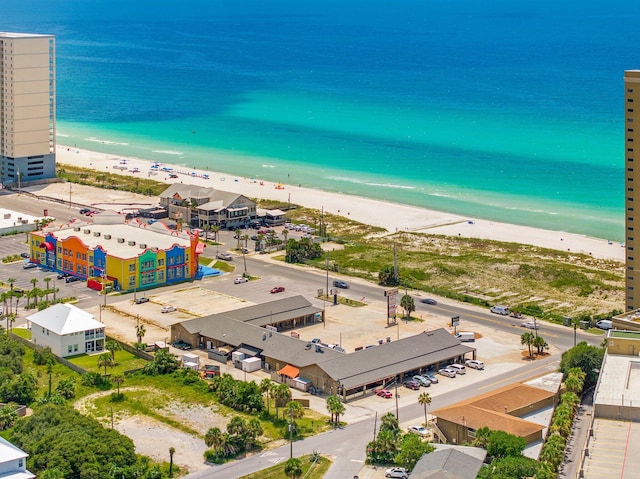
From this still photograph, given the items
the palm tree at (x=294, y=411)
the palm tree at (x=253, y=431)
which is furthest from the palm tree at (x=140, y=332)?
the palm tree at (x=253, y=431)

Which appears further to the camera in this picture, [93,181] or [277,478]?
[93,181]

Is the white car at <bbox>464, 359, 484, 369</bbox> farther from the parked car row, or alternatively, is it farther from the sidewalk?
the parked car row

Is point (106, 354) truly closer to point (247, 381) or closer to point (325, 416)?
point (247, 381)

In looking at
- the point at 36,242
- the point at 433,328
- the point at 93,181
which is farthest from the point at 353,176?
the point at 433,328

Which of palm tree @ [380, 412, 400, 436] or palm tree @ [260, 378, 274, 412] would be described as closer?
palm tree @ [380, 412, 400, 436]

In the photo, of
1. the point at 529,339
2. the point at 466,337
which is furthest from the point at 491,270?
the point at 529,339

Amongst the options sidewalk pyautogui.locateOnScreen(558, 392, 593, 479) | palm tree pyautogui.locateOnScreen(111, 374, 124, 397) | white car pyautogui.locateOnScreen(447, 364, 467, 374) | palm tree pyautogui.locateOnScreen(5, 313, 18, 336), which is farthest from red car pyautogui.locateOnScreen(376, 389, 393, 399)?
palm tree pyautogui.locateOnScreen(5, 313, 18, 336)

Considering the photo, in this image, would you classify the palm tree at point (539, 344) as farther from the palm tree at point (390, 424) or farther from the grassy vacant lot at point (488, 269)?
the palm tree at point (390, 424)
